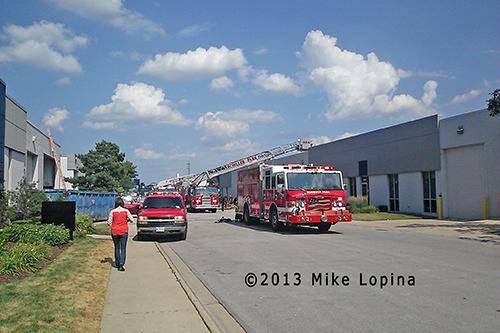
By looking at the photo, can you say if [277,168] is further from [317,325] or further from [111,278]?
[317,325]

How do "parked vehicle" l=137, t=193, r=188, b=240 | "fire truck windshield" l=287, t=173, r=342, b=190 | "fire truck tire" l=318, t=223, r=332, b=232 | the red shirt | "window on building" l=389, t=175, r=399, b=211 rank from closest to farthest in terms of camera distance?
the red shirt, "parked vehicle" l=137, t=193, r=188, b=240, "fire truck windshield" l=287, t=173, r=342, b=190, "fire truck tire" l=318, t=223, r=332, b=232, "window on building" l=389, t=175, r=399, b=211

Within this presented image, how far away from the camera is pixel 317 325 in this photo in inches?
231

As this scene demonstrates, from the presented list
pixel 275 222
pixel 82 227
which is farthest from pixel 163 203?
pixel 275 222

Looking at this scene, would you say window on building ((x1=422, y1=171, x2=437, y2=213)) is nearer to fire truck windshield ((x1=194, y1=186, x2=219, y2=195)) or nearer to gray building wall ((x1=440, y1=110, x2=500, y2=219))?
gray building wall ((x1=440, y1=110, x2=500, y2=219))

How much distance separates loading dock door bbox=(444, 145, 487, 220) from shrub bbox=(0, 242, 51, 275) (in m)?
23.4

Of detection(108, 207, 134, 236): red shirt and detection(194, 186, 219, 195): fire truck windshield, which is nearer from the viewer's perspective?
detection(108, 207, 134, 236): red shirt

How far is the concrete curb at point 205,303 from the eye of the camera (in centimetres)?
594

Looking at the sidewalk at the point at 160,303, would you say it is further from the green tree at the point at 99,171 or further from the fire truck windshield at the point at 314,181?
the green tree at the point at 99,171

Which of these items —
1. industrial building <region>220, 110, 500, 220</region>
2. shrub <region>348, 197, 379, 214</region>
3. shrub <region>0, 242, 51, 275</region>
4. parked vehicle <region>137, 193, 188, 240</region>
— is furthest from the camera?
shrub <region>348, 197, 379, 214</region>

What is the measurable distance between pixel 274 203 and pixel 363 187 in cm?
2043

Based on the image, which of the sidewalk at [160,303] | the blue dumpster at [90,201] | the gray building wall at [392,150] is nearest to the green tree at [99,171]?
the blue dumpster at [90,201]

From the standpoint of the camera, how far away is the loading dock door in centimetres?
2472

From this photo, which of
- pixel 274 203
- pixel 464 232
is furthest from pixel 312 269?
pixel 464 232

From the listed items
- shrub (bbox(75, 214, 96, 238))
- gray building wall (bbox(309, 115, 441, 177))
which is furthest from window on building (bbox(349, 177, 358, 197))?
shrub (bbox(75, 214, 96, 238))
